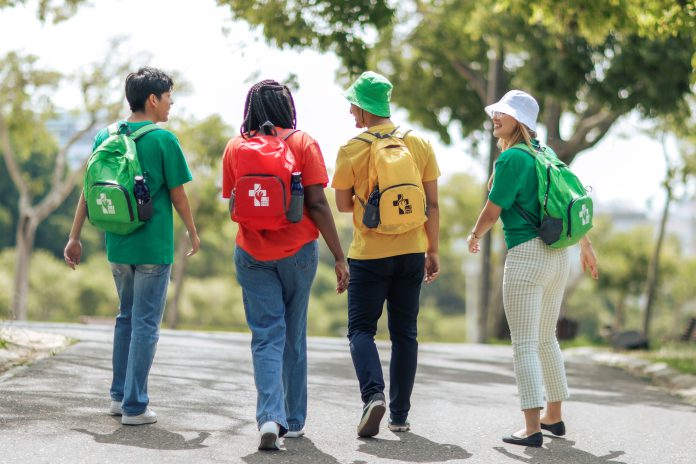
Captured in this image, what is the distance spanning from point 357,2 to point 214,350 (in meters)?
5.71

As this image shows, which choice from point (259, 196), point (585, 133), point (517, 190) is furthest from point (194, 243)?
point (585, 133)

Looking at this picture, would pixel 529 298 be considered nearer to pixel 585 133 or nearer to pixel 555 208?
pixel 555 208

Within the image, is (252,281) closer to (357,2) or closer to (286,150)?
(286,150)

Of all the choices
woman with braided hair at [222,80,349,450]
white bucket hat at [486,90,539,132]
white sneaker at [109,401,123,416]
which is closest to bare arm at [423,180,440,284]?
white bucket hat at [486,90,539,132]

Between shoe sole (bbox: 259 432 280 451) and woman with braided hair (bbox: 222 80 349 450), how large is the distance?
0.03 m

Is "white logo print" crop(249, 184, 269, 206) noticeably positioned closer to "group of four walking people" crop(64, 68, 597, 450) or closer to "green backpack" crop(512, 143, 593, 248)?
"group of four walking people" crop(64, 68, 597, 450)

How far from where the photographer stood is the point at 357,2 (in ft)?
46.6

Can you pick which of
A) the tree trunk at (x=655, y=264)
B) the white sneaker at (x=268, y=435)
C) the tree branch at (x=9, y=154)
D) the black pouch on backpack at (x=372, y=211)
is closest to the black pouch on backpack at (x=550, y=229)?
the black pouch on backpack at (x=372, y=211)

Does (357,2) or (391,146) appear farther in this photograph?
(357,2)

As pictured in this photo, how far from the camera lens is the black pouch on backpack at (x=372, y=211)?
5.71 meters

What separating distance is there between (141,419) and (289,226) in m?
1.41

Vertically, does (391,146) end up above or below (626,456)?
above

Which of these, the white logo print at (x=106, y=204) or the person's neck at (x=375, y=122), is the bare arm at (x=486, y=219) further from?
the white logo print at (x=106, y=204)

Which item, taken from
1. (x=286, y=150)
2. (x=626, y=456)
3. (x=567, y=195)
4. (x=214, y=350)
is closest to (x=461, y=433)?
(x=626, y=456)
